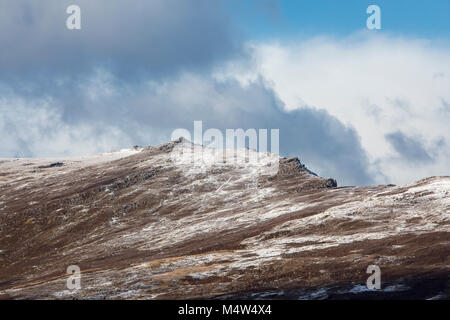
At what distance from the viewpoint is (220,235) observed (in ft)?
369

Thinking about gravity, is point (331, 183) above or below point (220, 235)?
above

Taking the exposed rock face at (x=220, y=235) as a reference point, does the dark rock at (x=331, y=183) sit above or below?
above

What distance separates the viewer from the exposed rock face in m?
70.1

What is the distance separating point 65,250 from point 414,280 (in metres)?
90.8

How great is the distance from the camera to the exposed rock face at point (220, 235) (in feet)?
230

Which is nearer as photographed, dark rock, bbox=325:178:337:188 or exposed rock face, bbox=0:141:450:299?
exposed rock face, bbox=0:141:450:299

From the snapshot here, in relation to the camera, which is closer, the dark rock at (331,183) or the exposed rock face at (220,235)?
the exposed rock face at (220,235)

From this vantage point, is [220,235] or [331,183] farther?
[331,183]

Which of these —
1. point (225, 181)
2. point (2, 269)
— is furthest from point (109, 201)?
point (2, 269)

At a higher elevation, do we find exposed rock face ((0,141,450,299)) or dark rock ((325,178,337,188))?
dark rock ((325,178,337,188))
